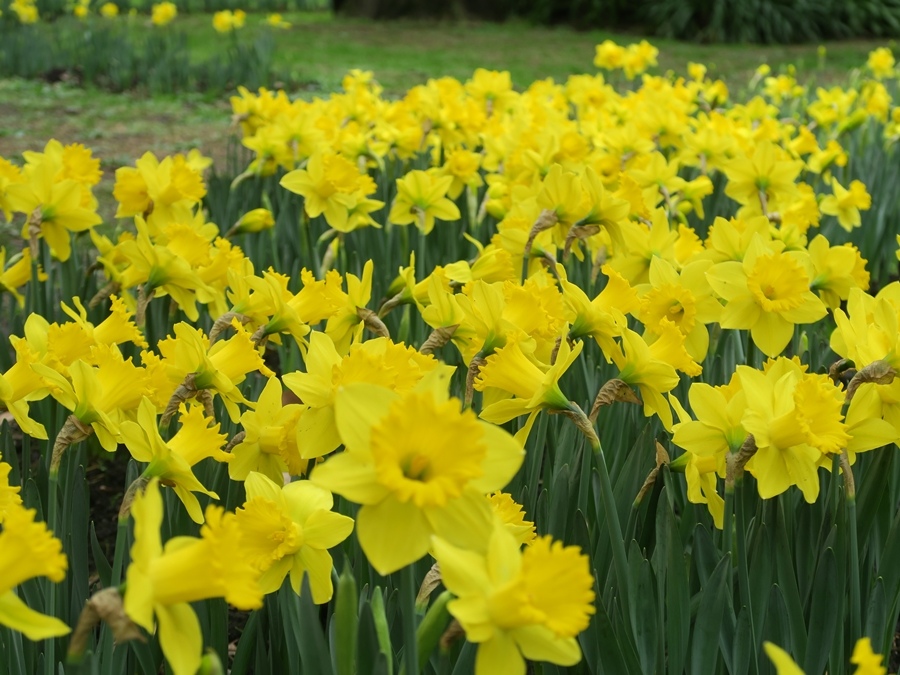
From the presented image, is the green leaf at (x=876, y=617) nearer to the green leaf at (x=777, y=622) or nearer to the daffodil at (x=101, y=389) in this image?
the green leaf at (x=777, y=622)

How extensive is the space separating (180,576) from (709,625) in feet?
2.45

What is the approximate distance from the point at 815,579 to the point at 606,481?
14.7 inches

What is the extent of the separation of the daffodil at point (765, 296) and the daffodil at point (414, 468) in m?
1.02

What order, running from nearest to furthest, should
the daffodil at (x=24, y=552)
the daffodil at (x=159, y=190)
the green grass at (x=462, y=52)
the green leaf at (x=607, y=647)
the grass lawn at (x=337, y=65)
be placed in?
1. the daffodil at (x=24, y=552)
2. the green leaf at (x=607, y=647)
3. the daffodil at (x=159, y=190)
4. the grass lawn at (x=337, y=65)
5. the green grass at (x=462, y=52)

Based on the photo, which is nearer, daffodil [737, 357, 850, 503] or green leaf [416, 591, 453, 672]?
green leaf [416, 591, 453, 672]

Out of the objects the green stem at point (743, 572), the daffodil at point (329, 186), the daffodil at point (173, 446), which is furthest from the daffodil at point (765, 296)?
the daffodil at point (329, 186)

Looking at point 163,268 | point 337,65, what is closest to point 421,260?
point 163,268

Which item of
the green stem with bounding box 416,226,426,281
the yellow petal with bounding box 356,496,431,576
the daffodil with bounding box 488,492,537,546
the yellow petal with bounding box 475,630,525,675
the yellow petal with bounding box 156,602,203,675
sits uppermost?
the yellow petal with bounding box 356,496,431,576

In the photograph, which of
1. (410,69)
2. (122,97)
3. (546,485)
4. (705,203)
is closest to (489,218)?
(705,203)

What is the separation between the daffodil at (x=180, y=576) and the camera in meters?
0.79

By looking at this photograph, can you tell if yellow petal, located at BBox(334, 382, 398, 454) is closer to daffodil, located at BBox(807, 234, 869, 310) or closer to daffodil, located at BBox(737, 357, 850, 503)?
daffodil, located at BBox(737, 357, 850, 503)

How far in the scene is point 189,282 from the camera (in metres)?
2.01

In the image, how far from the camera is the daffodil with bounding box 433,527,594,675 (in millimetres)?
808

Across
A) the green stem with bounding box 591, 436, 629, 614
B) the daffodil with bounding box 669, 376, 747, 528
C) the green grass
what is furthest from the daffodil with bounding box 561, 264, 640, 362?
the green grass
